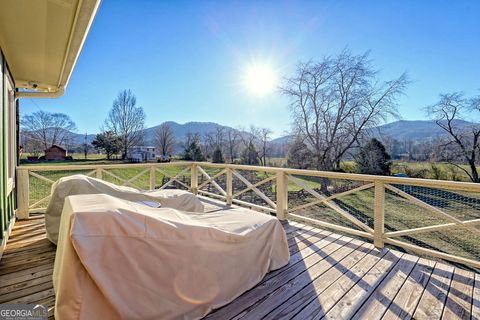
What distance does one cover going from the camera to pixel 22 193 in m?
3.93

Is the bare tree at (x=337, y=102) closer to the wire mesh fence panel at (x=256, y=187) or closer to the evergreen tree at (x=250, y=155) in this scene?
the evergreen tree at (x=250, y=155)

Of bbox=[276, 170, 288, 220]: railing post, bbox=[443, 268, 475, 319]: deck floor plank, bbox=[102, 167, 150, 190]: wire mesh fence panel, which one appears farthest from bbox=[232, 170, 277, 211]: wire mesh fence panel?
bbox=[443, 268, 475, 319]: deck floor plank

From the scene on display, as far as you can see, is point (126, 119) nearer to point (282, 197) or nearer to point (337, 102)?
point (337, 102)

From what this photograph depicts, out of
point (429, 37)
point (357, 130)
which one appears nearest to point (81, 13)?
point (429, 37)

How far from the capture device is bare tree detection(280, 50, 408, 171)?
11462mm

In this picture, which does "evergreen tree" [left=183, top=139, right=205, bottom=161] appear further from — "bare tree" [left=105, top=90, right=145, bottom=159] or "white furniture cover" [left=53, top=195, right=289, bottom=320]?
"white furniture cover" [left=53, top=195, right=289, bottom=320]

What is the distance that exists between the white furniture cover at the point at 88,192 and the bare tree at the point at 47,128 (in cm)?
1287

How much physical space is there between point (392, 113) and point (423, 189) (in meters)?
10.8

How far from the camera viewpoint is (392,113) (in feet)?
37.9

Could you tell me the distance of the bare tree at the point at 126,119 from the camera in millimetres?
17656

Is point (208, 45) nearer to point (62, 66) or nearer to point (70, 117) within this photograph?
point (62, 66)

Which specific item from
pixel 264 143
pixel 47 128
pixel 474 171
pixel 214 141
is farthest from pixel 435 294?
pixel 47 128

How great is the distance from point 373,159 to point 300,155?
3619mm

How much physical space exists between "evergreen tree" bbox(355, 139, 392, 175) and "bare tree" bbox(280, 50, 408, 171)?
634mm
